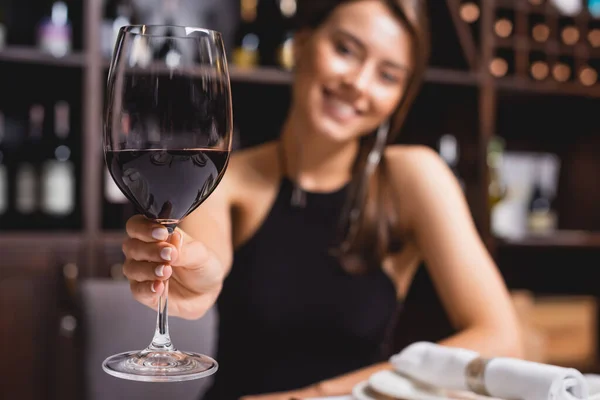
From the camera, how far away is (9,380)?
6.40 ft

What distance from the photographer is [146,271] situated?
542 mm

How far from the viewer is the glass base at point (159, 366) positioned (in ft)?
1.51

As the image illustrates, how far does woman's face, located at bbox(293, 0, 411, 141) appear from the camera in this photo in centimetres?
118

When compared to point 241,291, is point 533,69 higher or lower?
higher

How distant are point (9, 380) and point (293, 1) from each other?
1.37 m

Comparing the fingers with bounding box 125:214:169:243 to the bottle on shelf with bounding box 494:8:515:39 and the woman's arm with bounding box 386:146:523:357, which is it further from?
the bottle on shelf with bounding box 494:8:515:39

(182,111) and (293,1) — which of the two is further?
(293,1)

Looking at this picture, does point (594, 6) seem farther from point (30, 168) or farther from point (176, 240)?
point (176, 240)

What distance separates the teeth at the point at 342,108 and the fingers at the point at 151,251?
666 millimetres

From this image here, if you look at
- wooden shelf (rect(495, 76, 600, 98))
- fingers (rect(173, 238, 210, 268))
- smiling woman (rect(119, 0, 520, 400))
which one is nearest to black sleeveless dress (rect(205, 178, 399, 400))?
smiling woman (rect(119, 0, 520, 400))

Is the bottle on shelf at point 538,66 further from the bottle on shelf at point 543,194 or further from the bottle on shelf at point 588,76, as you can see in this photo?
the bottle on shelf at point 543,194

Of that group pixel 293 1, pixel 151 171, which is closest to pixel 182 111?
pixel 151 171

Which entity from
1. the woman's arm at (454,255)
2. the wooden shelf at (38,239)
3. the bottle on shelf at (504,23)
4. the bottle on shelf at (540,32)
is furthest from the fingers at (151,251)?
the bottle on shelf at (540,32)

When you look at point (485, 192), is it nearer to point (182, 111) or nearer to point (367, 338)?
point (367, 338)
